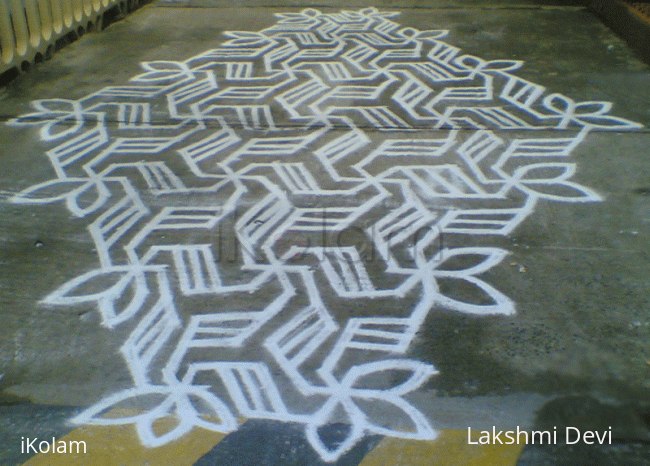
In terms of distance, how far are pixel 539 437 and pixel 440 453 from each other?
1.09ft

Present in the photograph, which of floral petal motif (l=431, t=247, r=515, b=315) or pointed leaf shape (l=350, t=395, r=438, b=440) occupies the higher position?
floral petal motif (l=431, t=247, r=515, b=315)

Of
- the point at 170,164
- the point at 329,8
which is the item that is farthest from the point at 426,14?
the point at 170,164

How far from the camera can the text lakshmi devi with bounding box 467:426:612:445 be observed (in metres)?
1.81

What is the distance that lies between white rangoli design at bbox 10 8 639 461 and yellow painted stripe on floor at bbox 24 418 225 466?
0.15 ft

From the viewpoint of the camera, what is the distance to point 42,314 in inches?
91.7

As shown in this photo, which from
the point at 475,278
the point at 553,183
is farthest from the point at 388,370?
the point at 553,183

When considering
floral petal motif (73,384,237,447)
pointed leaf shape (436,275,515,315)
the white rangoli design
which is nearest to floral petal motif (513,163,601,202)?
the white rangoli design

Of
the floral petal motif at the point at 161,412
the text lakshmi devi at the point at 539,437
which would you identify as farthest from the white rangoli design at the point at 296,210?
the text lakshmi devi at the point at 539,437

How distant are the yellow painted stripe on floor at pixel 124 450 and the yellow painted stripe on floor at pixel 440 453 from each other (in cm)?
52

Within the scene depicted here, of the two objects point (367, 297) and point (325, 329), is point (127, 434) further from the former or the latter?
point (367, 297)

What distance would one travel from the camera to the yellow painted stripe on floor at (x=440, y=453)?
68.9 inches

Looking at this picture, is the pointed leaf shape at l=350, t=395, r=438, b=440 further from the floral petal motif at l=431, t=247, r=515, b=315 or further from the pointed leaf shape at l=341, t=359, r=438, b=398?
the floral petal motif at l=431, t=247, r=515, b=315

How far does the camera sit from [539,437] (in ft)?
5.98

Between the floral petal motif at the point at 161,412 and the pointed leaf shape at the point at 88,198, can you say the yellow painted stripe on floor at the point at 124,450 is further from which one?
the pointed leaf shape at the point at 88,198
